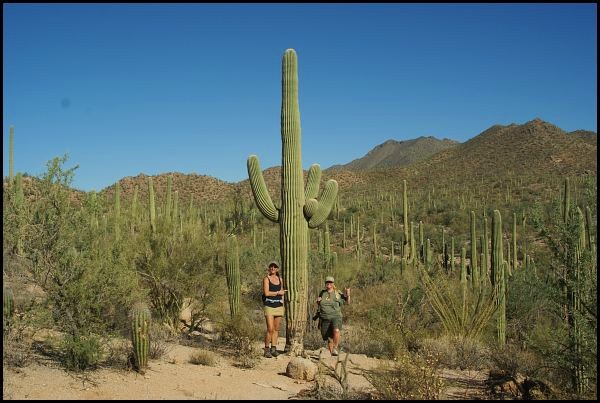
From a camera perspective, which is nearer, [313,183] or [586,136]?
[313,183]

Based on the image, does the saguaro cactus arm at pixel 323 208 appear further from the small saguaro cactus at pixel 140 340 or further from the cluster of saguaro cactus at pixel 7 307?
the cluster of saguaro cactus at pixel 7 307

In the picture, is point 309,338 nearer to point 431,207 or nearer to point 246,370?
point 246,370

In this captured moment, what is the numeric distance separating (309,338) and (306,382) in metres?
3.36

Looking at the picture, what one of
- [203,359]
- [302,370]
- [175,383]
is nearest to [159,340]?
[203,359]

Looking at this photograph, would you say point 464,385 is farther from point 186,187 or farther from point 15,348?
point 186,187

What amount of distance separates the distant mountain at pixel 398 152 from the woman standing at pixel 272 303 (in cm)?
12058

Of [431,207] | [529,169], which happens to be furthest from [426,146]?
[431,207]

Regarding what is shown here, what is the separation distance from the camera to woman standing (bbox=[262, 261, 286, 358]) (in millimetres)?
8852

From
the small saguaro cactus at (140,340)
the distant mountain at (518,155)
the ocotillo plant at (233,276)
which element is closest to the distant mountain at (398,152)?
the distant mountain at (518,155)

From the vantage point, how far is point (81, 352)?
22.3 feet

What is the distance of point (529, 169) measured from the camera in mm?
48562

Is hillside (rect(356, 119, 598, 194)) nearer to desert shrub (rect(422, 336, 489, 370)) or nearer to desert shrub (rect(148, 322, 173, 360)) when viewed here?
desert shrub (rect(422, 336, 489, 370))

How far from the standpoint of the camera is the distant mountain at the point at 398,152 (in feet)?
467

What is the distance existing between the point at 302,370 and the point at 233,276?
169 inches
